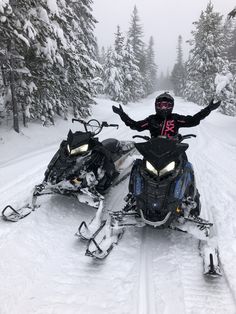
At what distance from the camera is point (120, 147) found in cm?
827

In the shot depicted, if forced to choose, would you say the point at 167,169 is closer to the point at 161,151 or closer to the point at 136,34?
the point at 161,151

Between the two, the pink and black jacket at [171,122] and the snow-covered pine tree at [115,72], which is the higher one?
the pink and black jacket at [171,122]

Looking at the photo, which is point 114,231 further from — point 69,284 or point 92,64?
point 92,64

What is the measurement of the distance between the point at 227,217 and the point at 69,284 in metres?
3.34

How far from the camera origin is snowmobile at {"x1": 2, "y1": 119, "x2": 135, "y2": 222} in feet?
19.9

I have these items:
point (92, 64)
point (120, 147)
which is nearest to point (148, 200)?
point (120, 147)

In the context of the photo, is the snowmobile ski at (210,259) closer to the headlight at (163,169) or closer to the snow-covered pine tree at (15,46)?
the headlight at (163,169)

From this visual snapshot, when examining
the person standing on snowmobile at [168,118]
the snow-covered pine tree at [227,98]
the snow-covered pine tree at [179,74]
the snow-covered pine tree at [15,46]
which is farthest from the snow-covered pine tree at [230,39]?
the person standing on snowmobile at [168,118]

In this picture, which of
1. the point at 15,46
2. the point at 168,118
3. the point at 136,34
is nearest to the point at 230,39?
the point at 136,34

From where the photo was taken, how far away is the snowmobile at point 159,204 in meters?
4.84

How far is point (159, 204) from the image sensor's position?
482 centimetres

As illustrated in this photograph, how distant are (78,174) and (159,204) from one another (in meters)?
1.90

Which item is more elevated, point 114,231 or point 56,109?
point 114,231

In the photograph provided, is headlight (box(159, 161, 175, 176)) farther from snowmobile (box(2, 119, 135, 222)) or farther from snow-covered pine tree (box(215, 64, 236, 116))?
snow-covered pine tree (box(215, 64, 236, 116))
